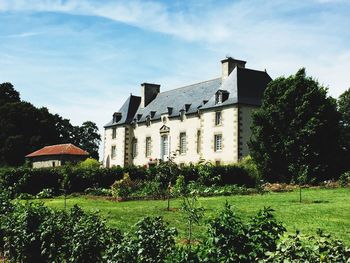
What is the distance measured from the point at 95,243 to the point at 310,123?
24.3 metres

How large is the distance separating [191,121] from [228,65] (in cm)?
607

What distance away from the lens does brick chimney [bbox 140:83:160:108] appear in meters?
54.8

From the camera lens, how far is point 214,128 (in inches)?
1639

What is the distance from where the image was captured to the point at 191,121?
44875mm

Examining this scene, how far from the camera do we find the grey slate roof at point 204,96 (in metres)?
41.0

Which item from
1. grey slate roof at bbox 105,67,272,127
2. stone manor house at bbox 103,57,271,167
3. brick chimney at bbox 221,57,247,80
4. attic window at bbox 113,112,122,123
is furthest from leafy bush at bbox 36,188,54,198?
attic window at bbox 113,112,122,123

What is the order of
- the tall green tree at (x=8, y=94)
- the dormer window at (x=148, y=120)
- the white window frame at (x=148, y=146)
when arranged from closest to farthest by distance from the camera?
1. the white window frame at (x=148, y=146)
2. the dormer window at (x=148, y=120)
3. the tall green tree at (x=8, y=94)

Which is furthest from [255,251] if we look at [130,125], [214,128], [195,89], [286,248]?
[130,125]

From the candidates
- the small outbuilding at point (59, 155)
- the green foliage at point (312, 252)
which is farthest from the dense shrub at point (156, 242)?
the small outbuilding at point (59, 155)

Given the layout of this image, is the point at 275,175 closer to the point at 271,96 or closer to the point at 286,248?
the point at 271,96

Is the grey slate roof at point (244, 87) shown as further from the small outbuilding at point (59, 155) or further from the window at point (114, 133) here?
the small outbuilding at point (59, 155)

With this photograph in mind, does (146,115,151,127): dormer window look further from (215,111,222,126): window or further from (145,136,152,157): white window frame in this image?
(215,111,222,126): window

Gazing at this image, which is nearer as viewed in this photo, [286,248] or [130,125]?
[286,248]

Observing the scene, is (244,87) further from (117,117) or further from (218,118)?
(117,117)
